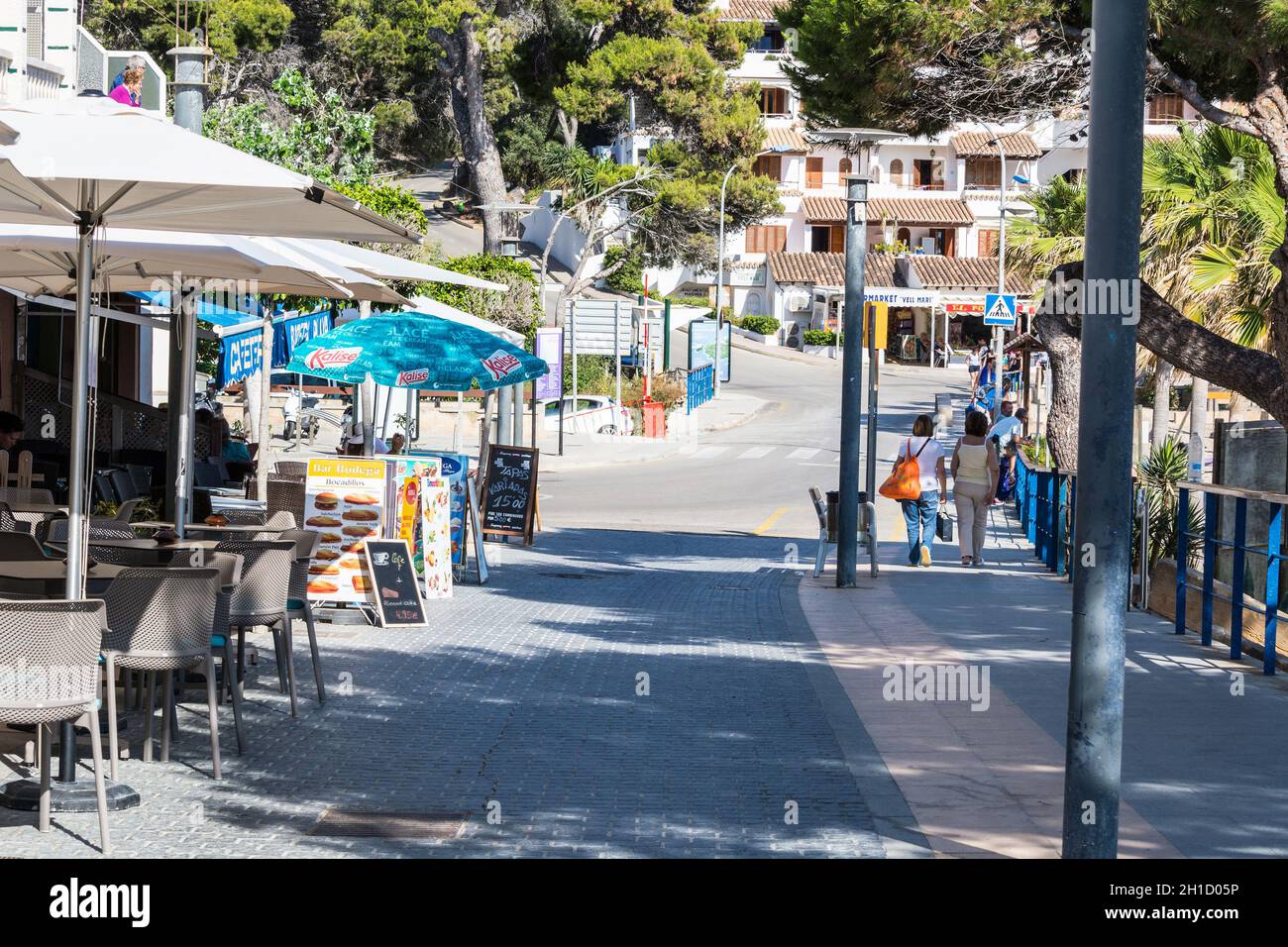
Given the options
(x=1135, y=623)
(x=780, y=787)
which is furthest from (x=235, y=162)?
(x=1135, y=623)

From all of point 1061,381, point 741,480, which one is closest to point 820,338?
point 741,480

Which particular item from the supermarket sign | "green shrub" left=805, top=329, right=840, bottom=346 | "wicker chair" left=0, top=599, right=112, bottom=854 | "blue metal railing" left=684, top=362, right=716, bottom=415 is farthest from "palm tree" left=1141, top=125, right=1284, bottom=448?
"green shrub" left=805, top=329, right=840, bottom=346

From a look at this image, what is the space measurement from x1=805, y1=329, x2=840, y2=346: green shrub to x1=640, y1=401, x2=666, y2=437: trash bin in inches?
1255

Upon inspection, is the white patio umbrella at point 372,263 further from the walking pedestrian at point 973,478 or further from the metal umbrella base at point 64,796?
the walking pedestrian at point 973,478

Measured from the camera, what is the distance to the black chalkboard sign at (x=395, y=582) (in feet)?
39.4

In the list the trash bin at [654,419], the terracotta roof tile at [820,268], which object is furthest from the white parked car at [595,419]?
the terracotta roof tile at [820,268]

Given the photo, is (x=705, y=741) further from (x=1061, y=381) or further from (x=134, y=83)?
(x=134, y=83)

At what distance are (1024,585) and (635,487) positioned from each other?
541 inches

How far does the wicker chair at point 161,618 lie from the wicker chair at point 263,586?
111 cm

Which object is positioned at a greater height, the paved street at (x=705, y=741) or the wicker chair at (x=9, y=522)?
the wicker chair at (x=9, y=522)

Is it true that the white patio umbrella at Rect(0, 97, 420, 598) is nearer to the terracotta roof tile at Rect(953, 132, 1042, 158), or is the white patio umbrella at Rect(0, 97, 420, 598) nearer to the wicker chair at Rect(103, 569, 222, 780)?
the wicker chair at Rect(103, 569, 222, 780)

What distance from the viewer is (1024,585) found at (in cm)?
1552

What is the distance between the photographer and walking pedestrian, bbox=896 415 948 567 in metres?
17.0
